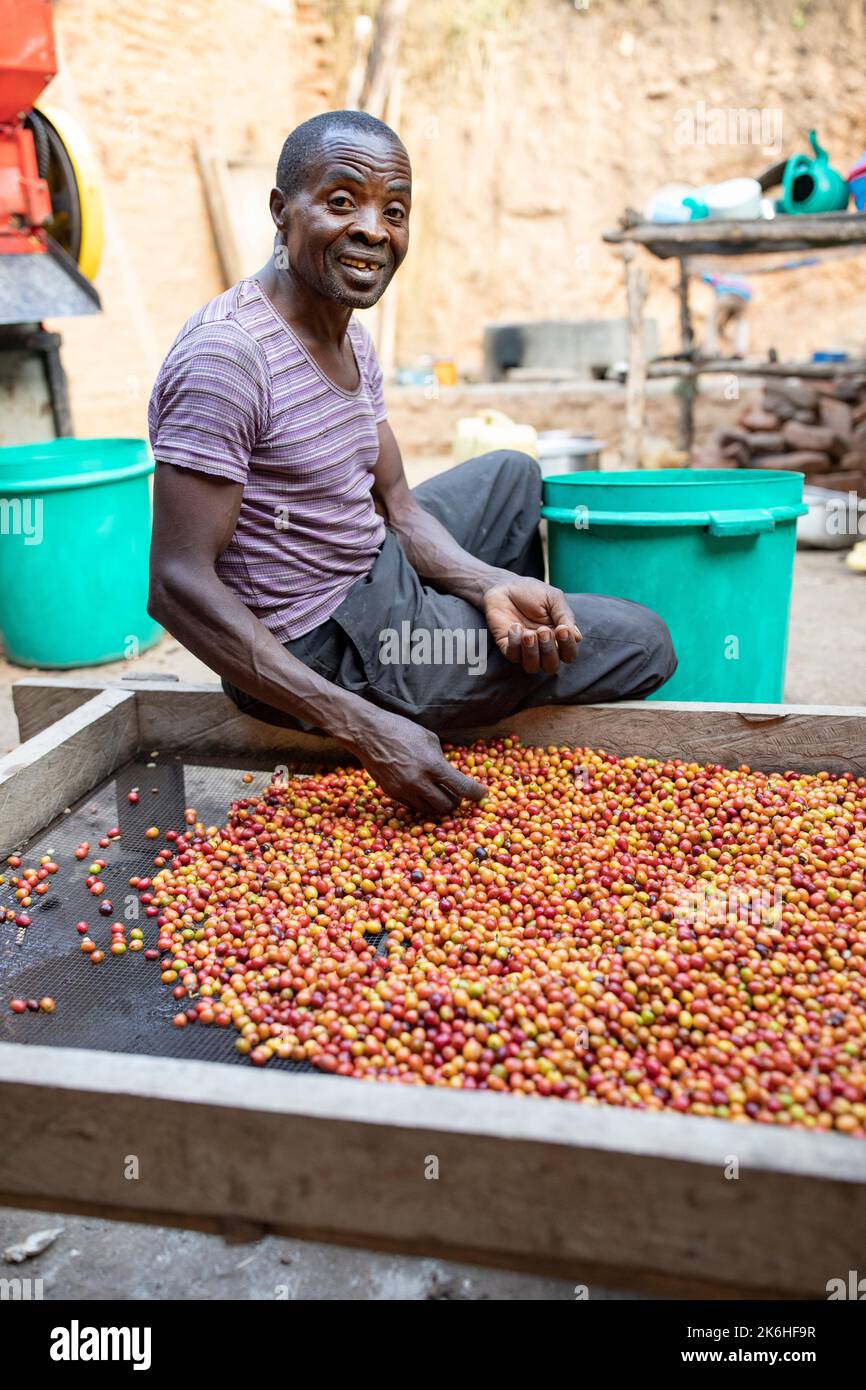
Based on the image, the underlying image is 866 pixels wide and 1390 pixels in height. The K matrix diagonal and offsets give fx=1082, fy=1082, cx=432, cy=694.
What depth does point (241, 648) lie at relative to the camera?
2.20 metres

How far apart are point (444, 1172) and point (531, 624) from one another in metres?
1.55

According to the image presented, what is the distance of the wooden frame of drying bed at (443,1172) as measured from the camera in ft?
3.71

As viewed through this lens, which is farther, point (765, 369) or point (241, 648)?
point (765, 369)

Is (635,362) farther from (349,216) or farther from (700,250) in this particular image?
(349,216)

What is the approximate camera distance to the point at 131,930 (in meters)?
2.01

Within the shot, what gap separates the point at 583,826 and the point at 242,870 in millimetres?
707

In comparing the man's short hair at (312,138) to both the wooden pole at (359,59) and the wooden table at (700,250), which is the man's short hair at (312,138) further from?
the wooden pole at (359,59)

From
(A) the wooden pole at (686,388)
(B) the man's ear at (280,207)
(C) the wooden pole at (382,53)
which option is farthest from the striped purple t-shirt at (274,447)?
(C) the wooden pole at (382,53)

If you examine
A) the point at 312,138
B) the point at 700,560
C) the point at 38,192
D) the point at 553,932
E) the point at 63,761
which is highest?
the point at 38,192

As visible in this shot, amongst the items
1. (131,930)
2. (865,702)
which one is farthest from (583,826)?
(865,702)

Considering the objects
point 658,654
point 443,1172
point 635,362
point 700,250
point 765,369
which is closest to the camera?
point 443,1172

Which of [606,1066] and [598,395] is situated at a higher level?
[598,395]

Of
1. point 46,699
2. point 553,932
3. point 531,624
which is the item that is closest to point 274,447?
point 531,624

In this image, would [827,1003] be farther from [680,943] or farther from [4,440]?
[4,440]
